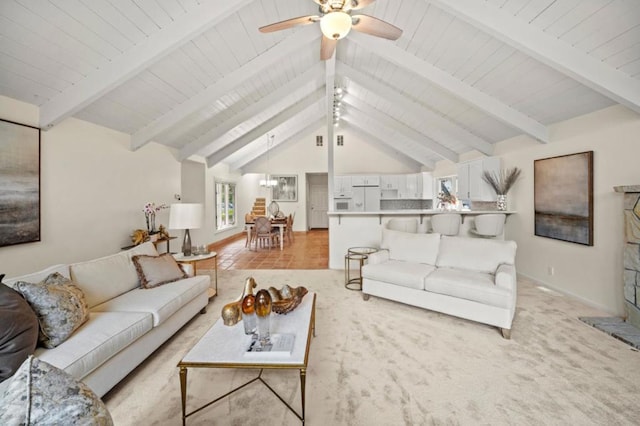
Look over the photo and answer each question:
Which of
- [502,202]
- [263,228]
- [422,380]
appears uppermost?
[502,202]

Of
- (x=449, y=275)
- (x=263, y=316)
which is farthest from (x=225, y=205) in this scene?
(x=263, y=316)

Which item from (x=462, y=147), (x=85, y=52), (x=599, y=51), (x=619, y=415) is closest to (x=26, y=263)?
(x=85, y=52)

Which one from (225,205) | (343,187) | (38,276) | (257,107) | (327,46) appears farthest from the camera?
(343,187)

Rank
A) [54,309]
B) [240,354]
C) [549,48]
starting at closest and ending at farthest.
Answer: [240,354]
[54,309]
[549,48]

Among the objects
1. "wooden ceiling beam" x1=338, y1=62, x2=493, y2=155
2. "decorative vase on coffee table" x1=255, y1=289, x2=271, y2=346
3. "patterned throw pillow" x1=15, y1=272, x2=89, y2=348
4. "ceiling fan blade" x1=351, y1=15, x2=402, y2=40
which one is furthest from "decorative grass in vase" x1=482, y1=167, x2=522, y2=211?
"patterned throw pillow" x1=15, y1=272, x2=89, y2=348

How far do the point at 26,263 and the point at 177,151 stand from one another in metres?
3.31

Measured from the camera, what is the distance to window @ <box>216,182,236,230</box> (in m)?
8.34

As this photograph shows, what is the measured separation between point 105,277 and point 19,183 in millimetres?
1348

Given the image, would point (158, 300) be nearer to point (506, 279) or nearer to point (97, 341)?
point (97, 341)

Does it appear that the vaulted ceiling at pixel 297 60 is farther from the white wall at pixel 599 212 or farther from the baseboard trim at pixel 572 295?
the baseboard trim at pixel 572 295

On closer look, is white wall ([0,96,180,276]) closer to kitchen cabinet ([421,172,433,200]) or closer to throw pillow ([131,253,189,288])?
throw pillow ([131,253,189,288])

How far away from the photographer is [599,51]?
8.30ft

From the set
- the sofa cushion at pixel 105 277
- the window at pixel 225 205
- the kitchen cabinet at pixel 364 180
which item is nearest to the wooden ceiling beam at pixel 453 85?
the sofa cushion at pixel 105 277

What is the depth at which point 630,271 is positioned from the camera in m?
2.79
